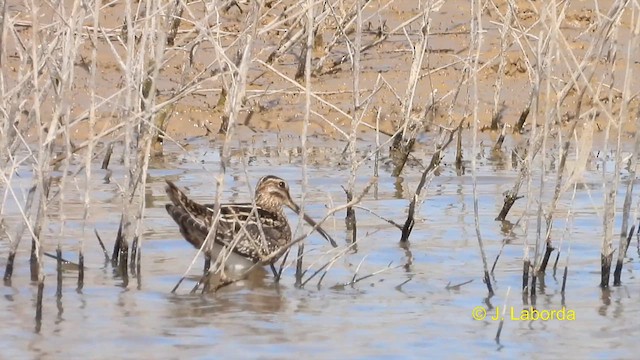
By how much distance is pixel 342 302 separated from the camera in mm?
7445

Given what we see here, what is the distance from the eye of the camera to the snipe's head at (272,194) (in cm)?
937

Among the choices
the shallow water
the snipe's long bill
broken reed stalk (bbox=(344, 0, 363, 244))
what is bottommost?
the shallow water

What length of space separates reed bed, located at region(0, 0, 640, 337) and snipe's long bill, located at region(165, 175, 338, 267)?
256 millimetres

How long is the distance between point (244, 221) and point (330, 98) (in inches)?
204

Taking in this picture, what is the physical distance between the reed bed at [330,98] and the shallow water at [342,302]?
0.38ft

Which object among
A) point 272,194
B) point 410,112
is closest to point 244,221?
point 272,194

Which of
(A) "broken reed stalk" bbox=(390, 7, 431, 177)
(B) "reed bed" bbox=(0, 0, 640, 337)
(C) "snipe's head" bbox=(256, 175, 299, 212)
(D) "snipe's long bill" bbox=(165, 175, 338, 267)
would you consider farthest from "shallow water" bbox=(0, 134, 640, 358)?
Answer: (A) "broken reed stalk" bbox=(390, 7, 431, 177)

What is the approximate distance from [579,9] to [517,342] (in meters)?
8.38

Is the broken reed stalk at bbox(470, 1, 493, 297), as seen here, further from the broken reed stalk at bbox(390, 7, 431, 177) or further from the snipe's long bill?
the broken reed stalk at bbox(390, 7, 431, 177)

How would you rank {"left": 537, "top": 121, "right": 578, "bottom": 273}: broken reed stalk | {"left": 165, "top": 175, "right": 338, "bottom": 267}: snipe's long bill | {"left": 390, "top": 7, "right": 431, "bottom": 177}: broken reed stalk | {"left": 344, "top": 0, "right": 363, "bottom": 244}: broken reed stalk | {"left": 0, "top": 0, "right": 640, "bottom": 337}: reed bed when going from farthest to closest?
{"left": 390, "top": 7, "right": 431, "bottom": 177}: broken reed stalk, {"left": 165, "top": 175, "right": 338, "bottom": 267}: snipe's long bill, {"left": 344, "top": 0, "right": 363, "bottom": 244}: broken reed stalk, {"left": 0, "top": 0, "right": 640, "bottom": 337}: reed bed, {"left": 537, "top": 121, "right": 578, "bottom": 273}: broken reed stalk

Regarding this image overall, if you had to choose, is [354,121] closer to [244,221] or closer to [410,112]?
[244,221]

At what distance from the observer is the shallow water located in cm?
662

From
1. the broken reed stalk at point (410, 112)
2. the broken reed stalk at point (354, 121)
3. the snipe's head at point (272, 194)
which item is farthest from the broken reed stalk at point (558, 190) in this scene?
the snipe's head at point (272, 194)

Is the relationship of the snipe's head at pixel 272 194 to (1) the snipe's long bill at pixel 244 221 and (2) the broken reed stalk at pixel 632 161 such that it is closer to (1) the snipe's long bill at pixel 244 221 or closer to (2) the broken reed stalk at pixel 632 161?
(1) the snipe's long bill at pixel 244 221
